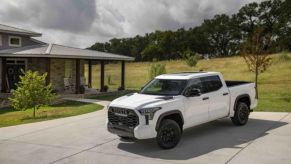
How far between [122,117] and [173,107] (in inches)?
50.3

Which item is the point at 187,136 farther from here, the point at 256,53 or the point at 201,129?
the point at 256,53

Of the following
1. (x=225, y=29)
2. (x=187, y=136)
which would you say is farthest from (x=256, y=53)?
(x=225, y=29)

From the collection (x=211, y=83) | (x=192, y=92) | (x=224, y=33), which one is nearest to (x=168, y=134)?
(x=192, y=92)

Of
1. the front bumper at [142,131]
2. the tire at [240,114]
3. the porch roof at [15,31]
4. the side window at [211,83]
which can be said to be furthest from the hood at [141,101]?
the porch roof at [15,31]

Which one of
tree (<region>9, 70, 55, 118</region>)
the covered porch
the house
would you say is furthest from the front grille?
the house

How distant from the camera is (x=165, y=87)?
10.2 metres

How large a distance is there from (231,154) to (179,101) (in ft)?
6.04

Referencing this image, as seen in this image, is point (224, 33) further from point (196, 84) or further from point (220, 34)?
point (196, 84)

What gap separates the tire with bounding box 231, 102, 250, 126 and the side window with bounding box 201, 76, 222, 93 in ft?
4.03

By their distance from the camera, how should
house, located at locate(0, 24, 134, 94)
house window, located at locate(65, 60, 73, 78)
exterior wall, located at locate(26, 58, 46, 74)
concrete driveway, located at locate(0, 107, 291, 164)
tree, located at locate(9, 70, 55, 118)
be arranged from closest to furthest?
concrete driveway, located at locate(0, 107, 291, 164)
tree, located at locate(9, 70, 55, 118)
house, located at locate(0, 24, 134, 94)
exterior wall, located at locate(26, 58, 46, 74)
house window, located at locate(65, 60, 73, 78)

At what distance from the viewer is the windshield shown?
973 centimetres

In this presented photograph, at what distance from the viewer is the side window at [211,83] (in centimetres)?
1040

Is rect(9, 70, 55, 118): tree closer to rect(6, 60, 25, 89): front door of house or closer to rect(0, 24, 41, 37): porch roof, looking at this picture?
rect(6, 60, 25, 89): front door of house

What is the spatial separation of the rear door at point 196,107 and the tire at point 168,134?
55 centimetres
